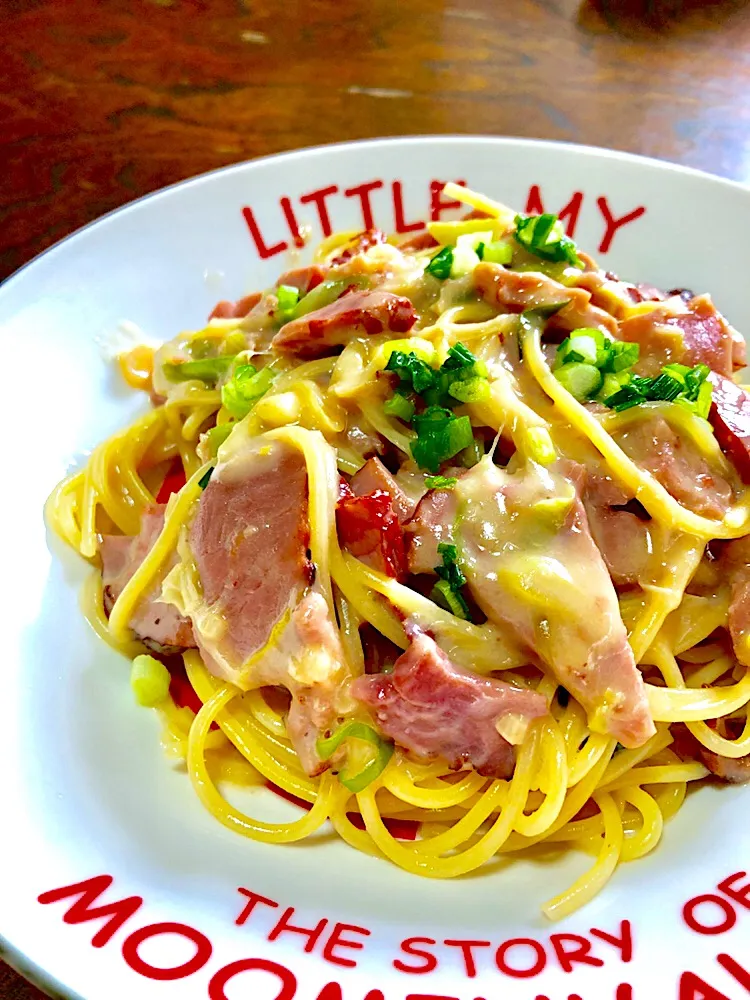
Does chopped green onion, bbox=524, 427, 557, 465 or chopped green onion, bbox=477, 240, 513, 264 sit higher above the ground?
chopped green onion, bbox=477, 240, 513, 264

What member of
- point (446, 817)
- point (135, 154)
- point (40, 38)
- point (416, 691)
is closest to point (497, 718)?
point (416, 691)

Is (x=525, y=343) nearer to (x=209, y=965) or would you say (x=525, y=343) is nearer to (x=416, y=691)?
(x=416, y=691)

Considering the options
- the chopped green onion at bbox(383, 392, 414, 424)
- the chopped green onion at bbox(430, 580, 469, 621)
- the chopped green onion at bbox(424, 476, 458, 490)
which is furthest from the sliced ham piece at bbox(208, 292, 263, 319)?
the chopped green onion at bbox(430, 580, 469, 621)

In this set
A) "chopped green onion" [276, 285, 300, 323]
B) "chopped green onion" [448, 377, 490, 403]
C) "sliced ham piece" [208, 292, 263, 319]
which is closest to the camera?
"chopped green onion" [448, 377, 490, 403]

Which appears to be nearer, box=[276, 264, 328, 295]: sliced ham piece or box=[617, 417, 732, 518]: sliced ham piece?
box=[617, 417, 732, 518]: sliced ham piece

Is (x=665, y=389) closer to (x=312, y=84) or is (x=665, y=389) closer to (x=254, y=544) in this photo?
(x=254, y=544)

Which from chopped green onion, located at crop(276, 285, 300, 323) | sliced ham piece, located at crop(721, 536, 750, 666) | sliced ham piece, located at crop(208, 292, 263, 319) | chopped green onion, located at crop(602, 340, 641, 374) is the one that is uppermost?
chopped green onion, located at crop(276, 285, 300, 323)

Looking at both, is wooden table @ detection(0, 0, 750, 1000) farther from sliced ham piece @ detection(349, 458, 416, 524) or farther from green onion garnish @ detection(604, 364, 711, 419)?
green onion garnish @ detection(604, 364, 711, 419)
